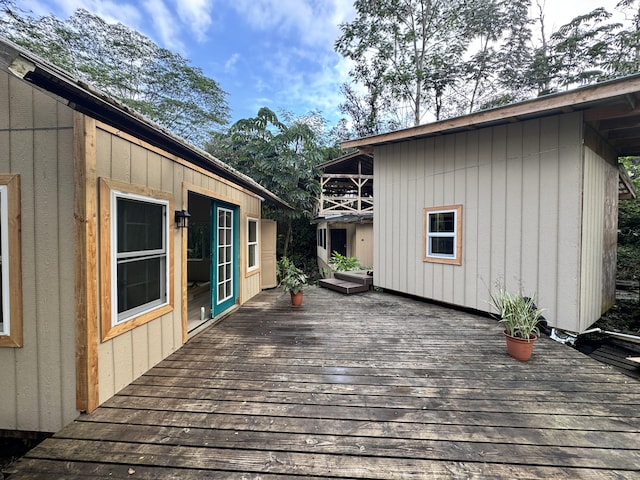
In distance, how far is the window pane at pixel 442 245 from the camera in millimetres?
5041

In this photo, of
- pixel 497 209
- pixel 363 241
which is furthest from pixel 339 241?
pixel 497 209

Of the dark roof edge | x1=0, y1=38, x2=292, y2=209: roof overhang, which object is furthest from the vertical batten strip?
the dark roof edge

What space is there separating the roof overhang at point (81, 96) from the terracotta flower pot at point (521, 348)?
4255mm

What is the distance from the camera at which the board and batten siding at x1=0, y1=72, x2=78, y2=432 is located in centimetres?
196

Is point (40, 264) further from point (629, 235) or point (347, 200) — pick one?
point (629, 235)

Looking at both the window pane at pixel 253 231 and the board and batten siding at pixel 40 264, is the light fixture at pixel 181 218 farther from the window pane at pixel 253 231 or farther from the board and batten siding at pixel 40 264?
the window pane at pixel 253 231

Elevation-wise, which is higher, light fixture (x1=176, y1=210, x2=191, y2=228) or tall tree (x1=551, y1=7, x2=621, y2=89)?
tall tree (x1=551, y1=7, x2=621, y2=89)

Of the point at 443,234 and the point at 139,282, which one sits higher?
the point at 443,234

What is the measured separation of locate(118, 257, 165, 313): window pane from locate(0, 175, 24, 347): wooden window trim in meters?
0.60

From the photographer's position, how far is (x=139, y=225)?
2.63 meters

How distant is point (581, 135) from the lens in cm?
348

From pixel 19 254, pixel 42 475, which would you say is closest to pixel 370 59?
pixel 19 254

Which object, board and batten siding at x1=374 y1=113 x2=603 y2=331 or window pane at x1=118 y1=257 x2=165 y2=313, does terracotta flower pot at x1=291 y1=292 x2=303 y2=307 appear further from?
window pane at x1=118 y1=257 x2=165 y2=313

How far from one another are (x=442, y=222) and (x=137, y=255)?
4878mm
